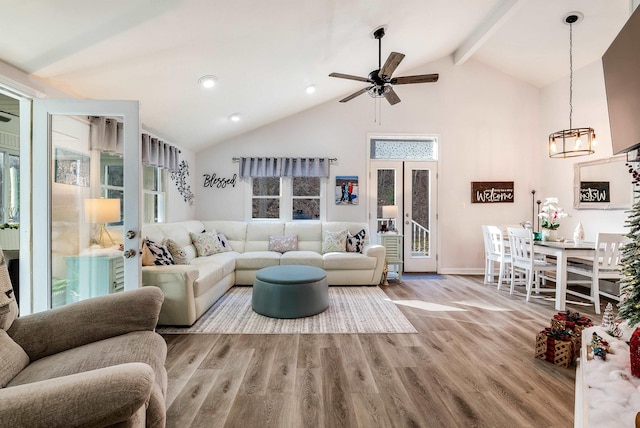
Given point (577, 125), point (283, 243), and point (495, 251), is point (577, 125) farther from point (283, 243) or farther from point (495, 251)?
point (283, 243)

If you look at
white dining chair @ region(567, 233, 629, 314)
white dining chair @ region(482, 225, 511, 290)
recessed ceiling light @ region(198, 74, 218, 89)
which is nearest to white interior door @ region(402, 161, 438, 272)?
white dining chair @ region(482, 225, 511, 290)

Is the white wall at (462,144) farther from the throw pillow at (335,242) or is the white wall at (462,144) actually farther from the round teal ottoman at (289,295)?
the round teal ottoman at (289,295)

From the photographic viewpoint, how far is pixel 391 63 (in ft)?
8.91

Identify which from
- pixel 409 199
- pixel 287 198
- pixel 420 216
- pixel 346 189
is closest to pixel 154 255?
pixel 287 198

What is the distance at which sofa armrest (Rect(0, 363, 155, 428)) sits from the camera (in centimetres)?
82

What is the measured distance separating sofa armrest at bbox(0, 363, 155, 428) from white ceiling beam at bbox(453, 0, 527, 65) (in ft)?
15.5

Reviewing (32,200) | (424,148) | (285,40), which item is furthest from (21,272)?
(424,148)

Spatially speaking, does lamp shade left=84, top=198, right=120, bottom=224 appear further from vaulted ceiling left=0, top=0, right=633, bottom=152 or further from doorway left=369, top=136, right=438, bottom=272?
doorway left=369, top=136, right=438, bottom=272

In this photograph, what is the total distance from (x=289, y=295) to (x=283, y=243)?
1791mm

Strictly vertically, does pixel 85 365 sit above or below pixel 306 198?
below

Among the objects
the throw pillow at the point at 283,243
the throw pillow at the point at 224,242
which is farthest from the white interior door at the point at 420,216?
the throw pillow at the point at 224,242

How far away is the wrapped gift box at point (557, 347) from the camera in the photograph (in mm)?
2234

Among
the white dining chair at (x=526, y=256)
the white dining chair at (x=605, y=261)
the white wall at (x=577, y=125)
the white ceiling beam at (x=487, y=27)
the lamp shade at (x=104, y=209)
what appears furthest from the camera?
the white wall at (x=577, y=125)

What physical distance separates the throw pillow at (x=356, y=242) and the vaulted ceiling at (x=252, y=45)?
91.7 inches
